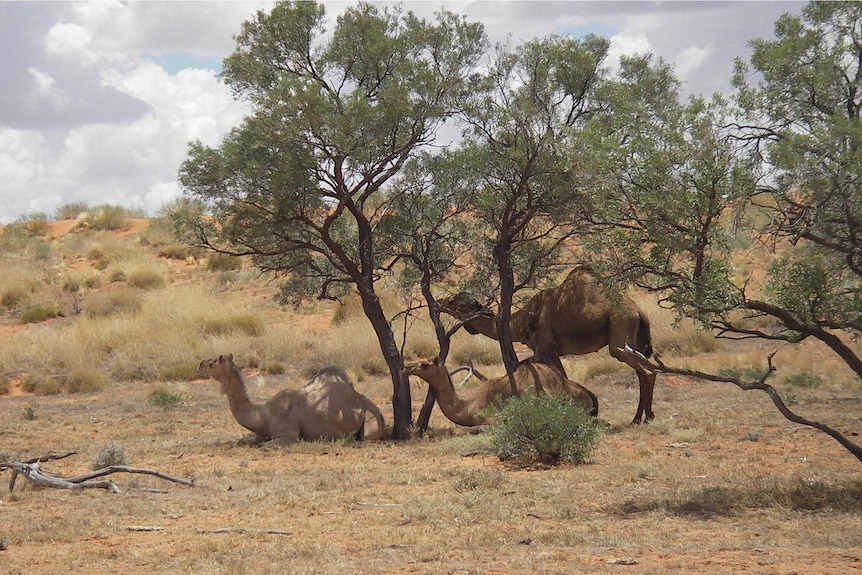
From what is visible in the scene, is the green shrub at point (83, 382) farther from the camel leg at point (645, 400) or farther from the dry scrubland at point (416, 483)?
the camel leg at point (645, 400)

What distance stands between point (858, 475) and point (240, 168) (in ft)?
29.4

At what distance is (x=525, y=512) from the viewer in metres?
9.45

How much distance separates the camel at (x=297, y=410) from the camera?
48.1ft

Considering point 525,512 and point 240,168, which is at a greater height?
point 240,168

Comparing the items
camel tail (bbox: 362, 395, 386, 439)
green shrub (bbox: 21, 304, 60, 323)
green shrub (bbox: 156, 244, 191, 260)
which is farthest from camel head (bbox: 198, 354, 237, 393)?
green shrub (bbox: 156, 244, 191, 260)

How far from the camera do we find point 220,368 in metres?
15.1

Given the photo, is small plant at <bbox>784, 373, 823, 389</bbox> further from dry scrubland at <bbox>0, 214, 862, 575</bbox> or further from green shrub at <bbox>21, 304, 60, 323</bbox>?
green shrub at <bbox>21, 304, 60, 323</bbox>

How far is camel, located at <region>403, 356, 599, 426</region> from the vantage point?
14.9 metres

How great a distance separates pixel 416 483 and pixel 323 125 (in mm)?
5482

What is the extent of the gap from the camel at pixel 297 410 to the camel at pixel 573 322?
2.28 metres

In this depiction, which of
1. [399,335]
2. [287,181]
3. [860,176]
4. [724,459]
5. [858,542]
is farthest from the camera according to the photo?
[399,335]

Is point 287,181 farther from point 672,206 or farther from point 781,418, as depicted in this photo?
point 781,418

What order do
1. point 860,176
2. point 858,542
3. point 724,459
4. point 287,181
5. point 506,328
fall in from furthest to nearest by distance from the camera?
1. point 506,328
2. point 287,181
3. point 724,459
4. point 860,176
5. point 858,542

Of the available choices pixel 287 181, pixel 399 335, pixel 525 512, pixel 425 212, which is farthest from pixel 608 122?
pixel 399 335
